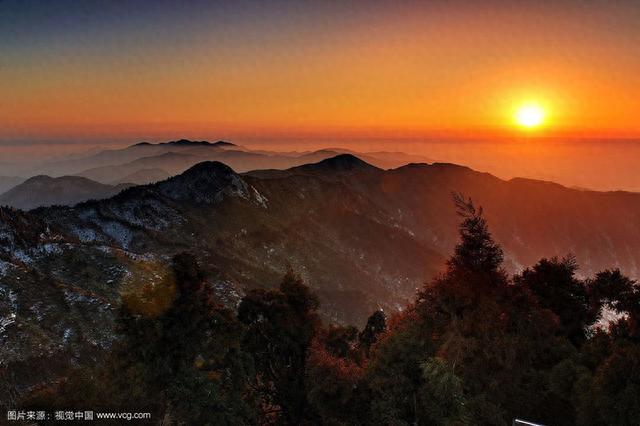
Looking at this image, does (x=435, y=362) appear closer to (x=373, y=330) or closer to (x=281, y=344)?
(x=281, y=344)

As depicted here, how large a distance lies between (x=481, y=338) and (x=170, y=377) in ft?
60.9

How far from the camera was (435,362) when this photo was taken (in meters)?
25.5

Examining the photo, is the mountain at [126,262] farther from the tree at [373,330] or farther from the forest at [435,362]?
the tree at [373,330]

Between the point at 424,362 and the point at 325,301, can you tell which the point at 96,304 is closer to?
the point at 424,362

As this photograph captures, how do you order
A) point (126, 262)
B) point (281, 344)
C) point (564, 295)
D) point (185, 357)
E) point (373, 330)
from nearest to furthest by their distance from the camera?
point (185, 357) < point (564, 295) < point (281, 344) < point (373, 330) < point (126, 262)

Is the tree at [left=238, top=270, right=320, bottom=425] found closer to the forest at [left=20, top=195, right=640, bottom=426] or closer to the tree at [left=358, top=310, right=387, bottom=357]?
the forest at [left=20, top=195, right=640, bottom=426]

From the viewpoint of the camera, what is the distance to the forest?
24.9m

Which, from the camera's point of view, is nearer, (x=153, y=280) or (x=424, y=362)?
(x=424, y=362)

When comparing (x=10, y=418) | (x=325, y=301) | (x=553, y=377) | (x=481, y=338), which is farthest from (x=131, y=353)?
(x=325, y=301)

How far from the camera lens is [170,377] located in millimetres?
27031

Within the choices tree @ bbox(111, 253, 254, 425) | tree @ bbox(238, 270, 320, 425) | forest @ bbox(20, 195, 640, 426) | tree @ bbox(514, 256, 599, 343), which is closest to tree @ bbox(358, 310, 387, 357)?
tree @ bbox(238, 270, 320, 425)

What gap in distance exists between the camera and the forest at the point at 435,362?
24.9 metres

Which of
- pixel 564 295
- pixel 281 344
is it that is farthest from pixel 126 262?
pixel 564 295

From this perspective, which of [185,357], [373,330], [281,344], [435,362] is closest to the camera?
[435,362]
